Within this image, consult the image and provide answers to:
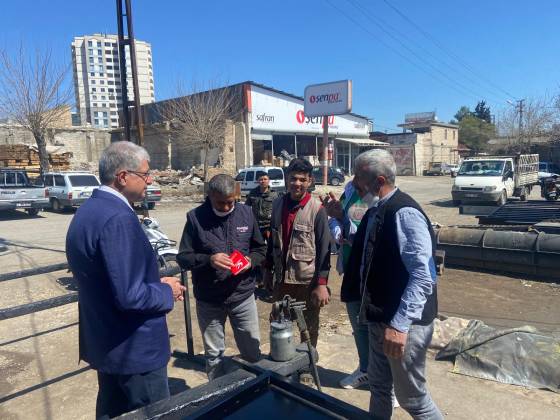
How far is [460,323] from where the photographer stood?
4418 millimetres

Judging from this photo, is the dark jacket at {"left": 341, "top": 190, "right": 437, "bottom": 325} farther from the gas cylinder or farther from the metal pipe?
the metal pipe

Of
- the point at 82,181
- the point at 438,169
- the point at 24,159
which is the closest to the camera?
the point at 82,181

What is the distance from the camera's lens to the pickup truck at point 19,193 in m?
15.7

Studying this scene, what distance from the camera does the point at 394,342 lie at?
2.19 metres

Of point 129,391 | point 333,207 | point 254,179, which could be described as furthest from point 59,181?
point 129,391

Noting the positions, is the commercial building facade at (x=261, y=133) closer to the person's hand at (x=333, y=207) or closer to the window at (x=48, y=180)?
the window at (x=48, y=180)

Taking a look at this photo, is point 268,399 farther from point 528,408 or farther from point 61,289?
point 61,289

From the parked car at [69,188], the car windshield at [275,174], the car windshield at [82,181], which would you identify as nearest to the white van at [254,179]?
the car windshield at [275,174]

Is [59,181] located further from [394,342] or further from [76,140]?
[76,140]

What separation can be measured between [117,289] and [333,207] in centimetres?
228

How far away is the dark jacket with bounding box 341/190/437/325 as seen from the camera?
2.26 m

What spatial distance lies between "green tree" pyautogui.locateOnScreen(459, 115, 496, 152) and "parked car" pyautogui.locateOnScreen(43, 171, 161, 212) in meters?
60.2

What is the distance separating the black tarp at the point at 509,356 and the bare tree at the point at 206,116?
2669 centimetres

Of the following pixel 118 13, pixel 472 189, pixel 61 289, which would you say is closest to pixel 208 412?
pixel 61 289
